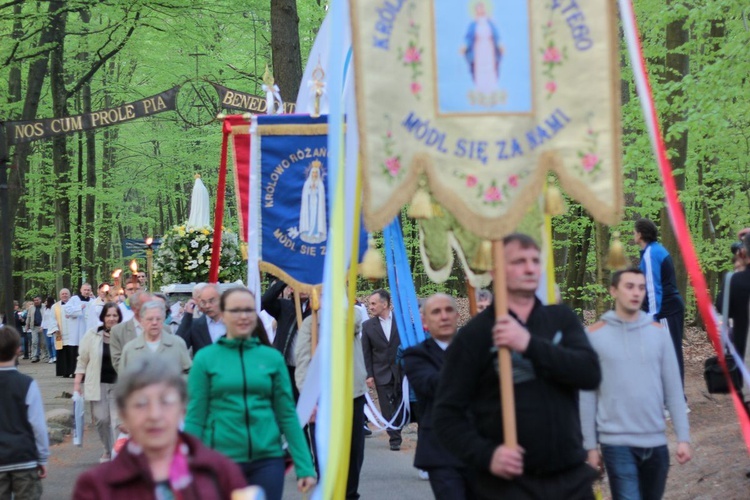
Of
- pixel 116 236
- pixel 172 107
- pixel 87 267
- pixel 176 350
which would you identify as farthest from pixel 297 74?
pixel 116 236

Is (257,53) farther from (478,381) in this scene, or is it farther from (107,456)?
(478,381)

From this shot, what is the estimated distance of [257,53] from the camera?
109 ft

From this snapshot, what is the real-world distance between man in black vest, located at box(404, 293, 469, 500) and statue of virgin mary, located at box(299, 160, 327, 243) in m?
2.87

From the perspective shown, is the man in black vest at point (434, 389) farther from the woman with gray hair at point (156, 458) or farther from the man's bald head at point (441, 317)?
the woman with gray hair at point (156, 458)

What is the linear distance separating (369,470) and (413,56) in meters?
7.82

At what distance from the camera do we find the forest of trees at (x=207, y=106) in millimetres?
16328

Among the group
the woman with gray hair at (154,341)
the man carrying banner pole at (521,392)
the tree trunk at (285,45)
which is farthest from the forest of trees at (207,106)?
the man carrying banner pole at (521,392)

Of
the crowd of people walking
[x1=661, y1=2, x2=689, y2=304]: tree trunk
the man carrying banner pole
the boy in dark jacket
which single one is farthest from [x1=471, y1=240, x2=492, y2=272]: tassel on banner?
[x1=661, y1=2, x2=689, y2=304]: tree trunk

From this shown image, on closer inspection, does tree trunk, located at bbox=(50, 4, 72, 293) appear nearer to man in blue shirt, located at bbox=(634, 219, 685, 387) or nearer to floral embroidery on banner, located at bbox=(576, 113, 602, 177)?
man in blue shirt, located at bbox=(634, 219, 685, 387)

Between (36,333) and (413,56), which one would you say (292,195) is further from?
(36,333)

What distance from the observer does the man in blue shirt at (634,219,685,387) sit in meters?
11.9

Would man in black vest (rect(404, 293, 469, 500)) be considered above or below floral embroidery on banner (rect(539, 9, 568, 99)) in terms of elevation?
below

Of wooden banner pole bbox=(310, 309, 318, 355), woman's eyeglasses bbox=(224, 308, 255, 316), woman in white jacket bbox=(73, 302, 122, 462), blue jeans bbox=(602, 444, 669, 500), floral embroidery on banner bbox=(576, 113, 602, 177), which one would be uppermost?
floral embroidery on banner bbox=(576, 113, 602, 177)

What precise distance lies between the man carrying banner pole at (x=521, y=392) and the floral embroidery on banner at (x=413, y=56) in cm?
103
